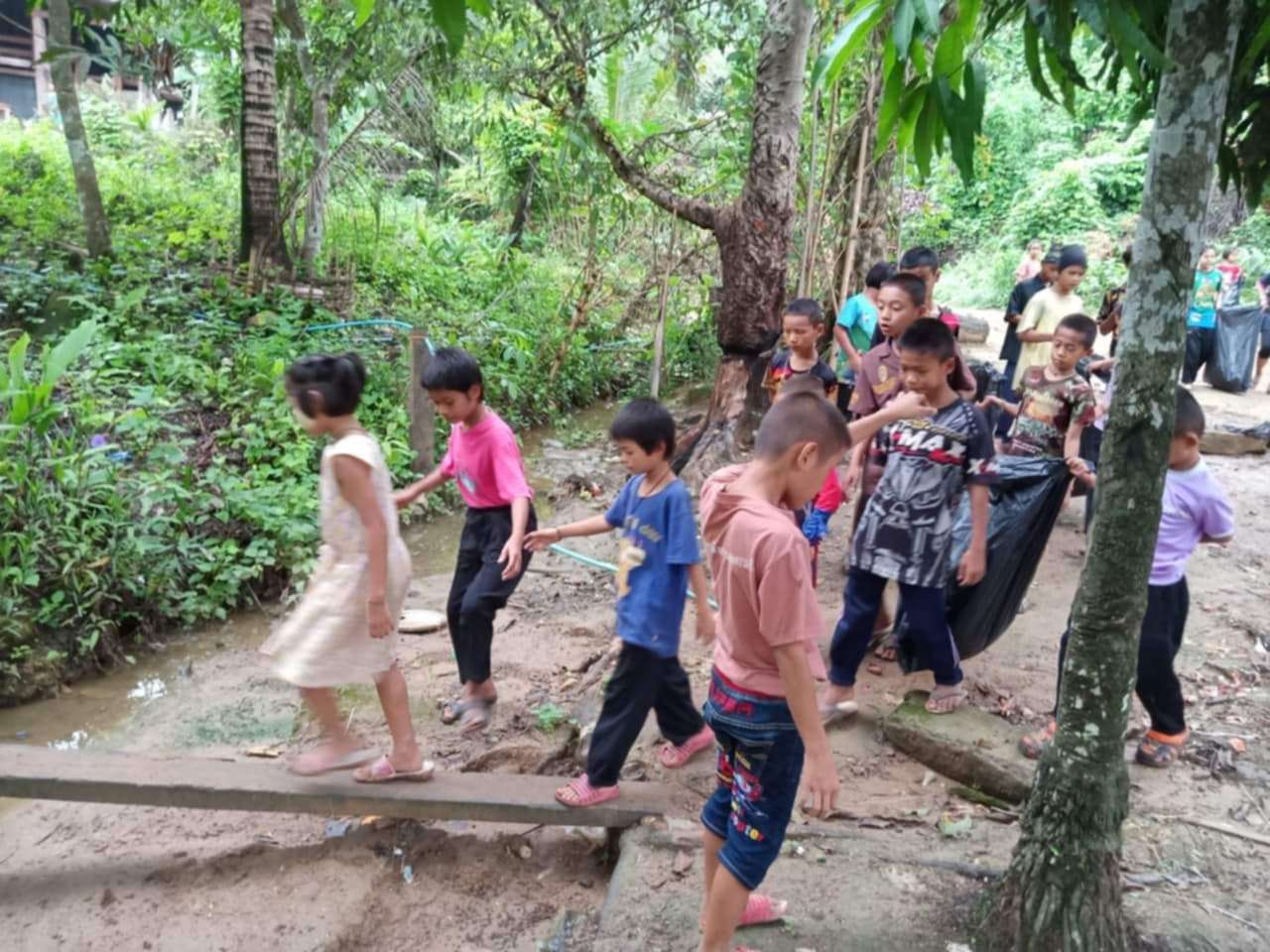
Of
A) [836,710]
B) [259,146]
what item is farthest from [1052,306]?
[259,146]

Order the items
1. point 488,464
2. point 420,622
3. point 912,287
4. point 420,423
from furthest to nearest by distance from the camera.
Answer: point 420,423 < point 420,622 < point 912,287 < point 488,464

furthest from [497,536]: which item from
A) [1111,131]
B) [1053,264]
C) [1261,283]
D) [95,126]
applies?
[1111,131]

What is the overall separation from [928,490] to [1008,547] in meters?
0.51

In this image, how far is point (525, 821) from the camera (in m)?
2.89

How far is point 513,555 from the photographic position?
126 inches

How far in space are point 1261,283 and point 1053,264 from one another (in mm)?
6991

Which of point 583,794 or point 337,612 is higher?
point 337,612

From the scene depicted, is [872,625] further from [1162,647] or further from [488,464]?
[488,464]

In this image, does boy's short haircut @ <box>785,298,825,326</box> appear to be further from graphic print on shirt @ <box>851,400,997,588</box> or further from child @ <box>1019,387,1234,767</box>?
child @ <box>1019,387,1234,767</box>

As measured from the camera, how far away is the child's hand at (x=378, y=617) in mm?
2723

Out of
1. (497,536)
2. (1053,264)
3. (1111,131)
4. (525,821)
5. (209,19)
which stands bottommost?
(525,821)

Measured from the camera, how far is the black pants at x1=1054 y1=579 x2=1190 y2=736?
2.95 meters

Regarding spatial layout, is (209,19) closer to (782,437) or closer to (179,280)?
(179,280)

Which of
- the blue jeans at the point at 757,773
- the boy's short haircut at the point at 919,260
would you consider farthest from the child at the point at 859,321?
the blue jeans at the point at 757,773
